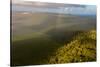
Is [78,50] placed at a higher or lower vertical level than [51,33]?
lower

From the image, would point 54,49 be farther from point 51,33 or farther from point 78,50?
point 78,50

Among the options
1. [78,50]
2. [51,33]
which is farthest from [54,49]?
[78,50]

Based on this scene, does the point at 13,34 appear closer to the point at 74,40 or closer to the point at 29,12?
the point at 29,12

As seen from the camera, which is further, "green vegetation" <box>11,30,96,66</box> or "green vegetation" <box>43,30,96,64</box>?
"green vegetation" <box>43,30,96,64</box>

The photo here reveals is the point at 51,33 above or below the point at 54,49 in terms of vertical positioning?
above

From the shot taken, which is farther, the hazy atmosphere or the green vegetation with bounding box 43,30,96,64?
the green vegetation with bounding box 43,30,96,64

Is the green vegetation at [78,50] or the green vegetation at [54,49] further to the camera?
the green vegetation at [78,50]
